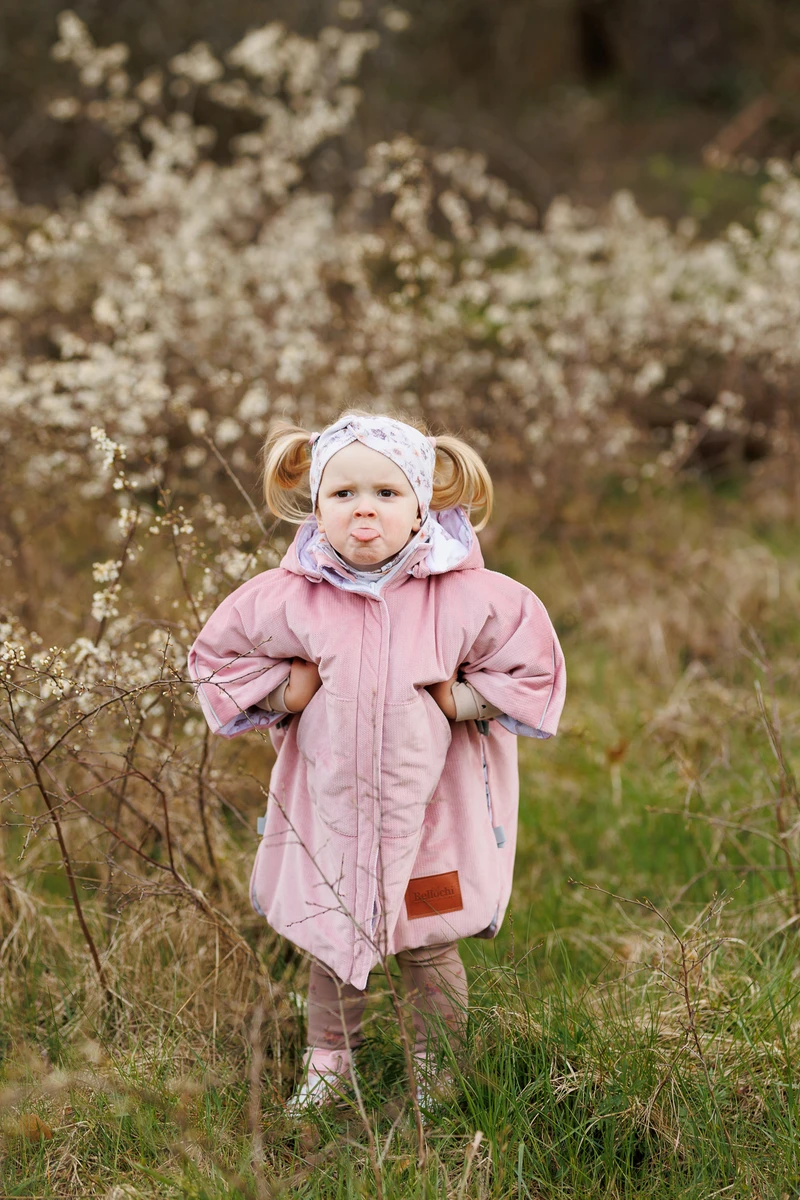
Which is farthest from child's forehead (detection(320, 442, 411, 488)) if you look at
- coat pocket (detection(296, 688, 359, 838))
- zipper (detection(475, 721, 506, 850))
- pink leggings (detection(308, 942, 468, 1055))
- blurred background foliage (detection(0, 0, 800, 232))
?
blurred background foliage (detection(0, 0, 800, 232))

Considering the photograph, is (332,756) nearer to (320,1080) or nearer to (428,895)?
(428,895)

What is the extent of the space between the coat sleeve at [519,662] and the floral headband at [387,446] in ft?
0.85

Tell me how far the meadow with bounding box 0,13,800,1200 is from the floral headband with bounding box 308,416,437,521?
1.53ft

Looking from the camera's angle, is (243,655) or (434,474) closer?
(243,655)

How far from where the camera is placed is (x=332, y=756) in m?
2.18

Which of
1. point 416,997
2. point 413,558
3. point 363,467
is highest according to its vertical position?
point 363,467

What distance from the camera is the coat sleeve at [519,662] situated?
217 cm

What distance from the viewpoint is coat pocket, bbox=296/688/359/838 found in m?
2.15

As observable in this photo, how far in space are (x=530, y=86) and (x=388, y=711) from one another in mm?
16074

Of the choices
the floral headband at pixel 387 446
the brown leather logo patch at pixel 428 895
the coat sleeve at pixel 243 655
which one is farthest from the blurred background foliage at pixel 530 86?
the brown leather logo patch at pixel 428 895

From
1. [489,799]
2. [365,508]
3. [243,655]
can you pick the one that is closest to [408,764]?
[489,799]

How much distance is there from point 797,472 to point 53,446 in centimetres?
411

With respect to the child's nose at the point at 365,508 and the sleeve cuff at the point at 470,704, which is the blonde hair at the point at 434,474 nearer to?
the child's nose at the point at 365,508

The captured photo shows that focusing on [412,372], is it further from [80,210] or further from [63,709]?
[80,210]
